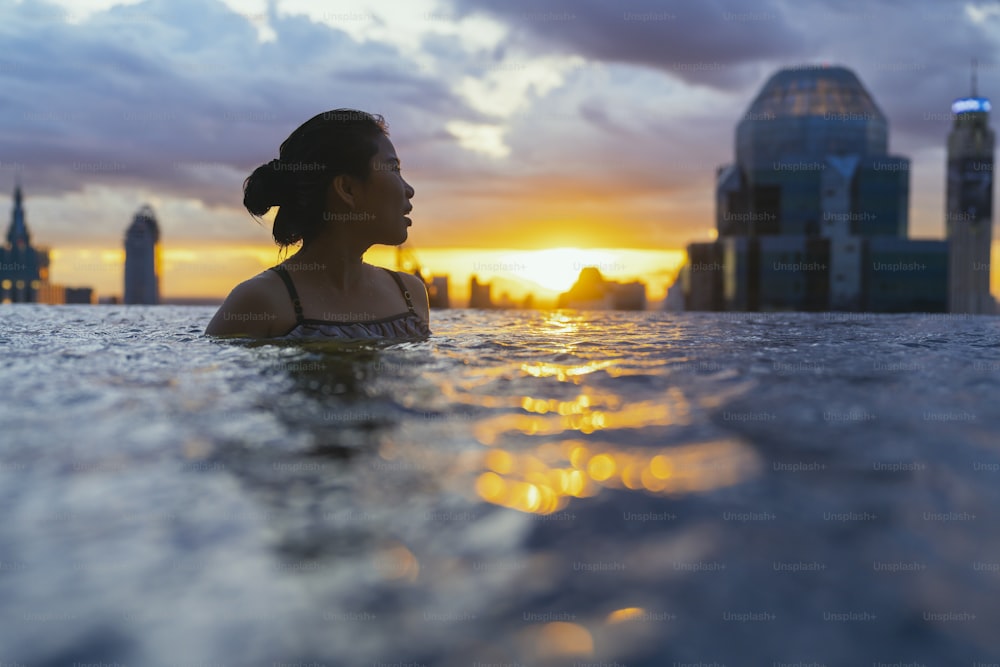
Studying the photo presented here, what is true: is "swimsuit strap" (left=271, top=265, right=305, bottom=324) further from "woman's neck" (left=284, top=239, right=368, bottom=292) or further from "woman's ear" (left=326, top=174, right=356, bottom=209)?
"woman's ear" (left=326, top=174, right=356, bottom=209)

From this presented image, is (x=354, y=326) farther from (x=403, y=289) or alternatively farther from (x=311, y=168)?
(x=311, y=168)

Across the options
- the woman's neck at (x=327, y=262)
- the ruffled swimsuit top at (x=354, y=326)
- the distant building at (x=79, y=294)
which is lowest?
the ruffled swimsuit top at (x=354, y=326)

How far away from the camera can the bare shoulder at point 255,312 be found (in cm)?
534

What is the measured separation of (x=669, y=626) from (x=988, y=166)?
145 meters

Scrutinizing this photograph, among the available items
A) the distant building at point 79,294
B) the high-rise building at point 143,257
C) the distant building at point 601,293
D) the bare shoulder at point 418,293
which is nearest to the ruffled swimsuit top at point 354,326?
the bare shoulder at point 418,293

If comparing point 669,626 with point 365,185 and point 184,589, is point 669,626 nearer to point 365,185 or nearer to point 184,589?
point 184,589

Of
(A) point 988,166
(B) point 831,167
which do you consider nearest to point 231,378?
(B) point 831,167

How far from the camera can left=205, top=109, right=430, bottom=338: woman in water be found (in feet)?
17.8

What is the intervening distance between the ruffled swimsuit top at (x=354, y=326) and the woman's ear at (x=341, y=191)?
2.27 feet

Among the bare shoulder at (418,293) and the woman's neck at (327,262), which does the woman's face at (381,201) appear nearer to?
the woman's neck at (327,262)

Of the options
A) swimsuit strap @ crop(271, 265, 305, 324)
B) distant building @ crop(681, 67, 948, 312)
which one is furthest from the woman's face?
distant building @ crop(681, 67, 948, 312)

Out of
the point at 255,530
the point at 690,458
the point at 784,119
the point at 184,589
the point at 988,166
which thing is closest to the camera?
the point at 184,589

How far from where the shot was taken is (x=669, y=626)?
1.29 metres

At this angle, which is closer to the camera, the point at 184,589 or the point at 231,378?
the point at 184,589
